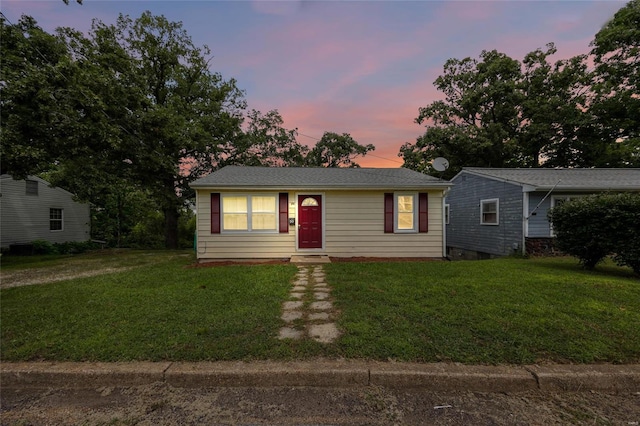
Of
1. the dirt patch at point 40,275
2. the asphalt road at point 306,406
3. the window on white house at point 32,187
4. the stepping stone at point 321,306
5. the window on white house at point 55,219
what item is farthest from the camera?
the window on white house at point 55,219

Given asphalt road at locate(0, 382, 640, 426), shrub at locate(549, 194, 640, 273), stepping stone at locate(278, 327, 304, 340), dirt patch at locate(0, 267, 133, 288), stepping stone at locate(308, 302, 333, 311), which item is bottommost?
dirt patch at locate(0, 267, 133, 288)

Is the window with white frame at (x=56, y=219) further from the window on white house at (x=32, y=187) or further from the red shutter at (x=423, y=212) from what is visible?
the red shutter at (x=423, y=212)

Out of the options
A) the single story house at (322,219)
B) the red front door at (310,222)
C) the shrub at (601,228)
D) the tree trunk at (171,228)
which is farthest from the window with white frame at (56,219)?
the shrub at (601,228)

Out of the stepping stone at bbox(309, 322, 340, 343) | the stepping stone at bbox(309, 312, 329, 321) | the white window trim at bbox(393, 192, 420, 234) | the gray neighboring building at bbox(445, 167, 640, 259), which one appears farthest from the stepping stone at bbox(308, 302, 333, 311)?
the gray neighboring building at bbox(445, 167, 640, 259)

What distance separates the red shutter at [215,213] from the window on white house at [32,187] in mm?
13174

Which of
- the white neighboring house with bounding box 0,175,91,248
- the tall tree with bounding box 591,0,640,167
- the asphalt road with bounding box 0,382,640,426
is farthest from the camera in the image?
the tall tree with bounding box 591,0,640,167

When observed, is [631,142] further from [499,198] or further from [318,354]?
[318,354]

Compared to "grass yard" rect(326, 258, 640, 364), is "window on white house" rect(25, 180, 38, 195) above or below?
above

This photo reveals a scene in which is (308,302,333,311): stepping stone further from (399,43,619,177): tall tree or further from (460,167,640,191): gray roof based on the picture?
(399,43,619,177): tall tree

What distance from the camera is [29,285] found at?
5918 millimetres

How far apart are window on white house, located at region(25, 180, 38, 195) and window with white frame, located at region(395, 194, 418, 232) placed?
18767 mm

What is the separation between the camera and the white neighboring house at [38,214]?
1370cm

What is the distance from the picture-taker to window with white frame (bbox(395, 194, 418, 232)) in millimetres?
9297

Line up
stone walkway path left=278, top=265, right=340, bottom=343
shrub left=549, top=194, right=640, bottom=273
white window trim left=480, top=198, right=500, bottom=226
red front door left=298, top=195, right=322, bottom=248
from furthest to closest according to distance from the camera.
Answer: white window trim left=480, top=198, right=500, bottom=226, red front door left=298, top=195, right=322, bottom=248, shrub left=549, top=194, right=640, bottom=273, stone walkway path left=278, top=265, right=340, bottom=343
